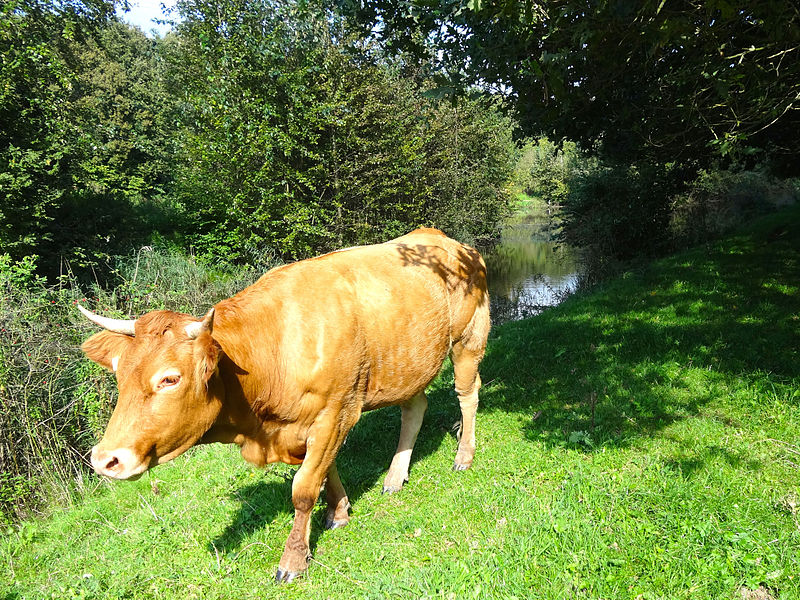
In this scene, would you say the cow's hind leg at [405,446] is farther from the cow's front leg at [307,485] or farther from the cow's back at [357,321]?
the cow's front leg at [307,485]

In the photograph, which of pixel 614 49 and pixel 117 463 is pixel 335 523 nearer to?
pixel 117 463

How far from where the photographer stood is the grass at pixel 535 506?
2.92 m

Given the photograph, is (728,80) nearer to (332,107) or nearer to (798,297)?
(798,297)

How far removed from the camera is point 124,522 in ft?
14.5

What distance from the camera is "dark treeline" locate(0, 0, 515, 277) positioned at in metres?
9.36

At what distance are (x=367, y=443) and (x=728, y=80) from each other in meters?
5.03

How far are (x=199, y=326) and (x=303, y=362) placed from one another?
86cm

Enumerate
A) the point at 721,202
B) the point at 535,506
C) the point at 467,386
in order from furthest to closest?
the point at 721,202
the point at 467,386
the point at 535,506

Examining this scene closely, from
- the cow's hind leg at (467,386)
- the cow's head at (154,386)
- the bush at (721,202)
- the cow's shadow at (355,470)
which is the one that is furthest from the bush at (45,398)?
the bush at (721,202)

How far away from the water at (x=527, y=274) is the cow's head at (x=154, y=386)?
443 inches

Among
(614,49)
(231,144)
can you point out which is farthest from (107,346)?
(231,144)

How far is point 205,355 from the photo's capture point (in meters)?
2.68

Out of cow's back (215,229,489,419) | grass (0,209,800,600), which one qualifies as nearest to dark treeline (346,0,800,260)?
cow's back (215,229,489,419)

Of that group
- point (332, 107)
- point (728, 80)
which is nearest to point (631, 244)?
point (332, 107)
